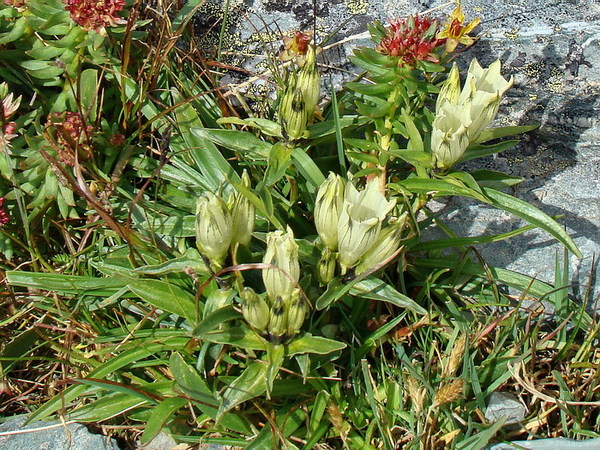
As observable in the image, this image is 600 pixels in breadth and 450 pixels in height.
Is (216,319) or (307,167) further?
(307,167)

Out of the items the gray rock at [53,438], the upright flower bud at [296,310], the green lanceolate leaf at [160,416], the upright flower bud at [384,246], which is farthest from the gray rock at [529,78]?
the gray rock at [53,438]

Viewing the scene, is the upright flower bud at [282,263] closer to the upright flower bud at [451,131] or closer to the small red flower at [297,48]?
the upright flower bud at [451,131]

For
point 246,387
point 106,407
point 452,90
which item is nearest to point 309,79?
point 452,90

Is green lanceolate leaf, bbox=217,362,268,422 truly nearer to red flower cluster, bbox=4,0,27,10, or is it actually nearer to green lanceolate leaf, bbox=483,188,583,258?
green lanceolate leaf, bbox=483,188,583,258

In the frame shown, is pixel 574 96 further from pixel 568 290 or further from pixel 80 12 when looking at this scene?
Answer: pixel 80 12

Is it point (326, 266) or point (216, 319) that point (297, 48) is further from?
point (216, 319)

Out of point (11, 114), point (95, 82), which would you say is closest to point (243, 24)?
point (95, 82)
